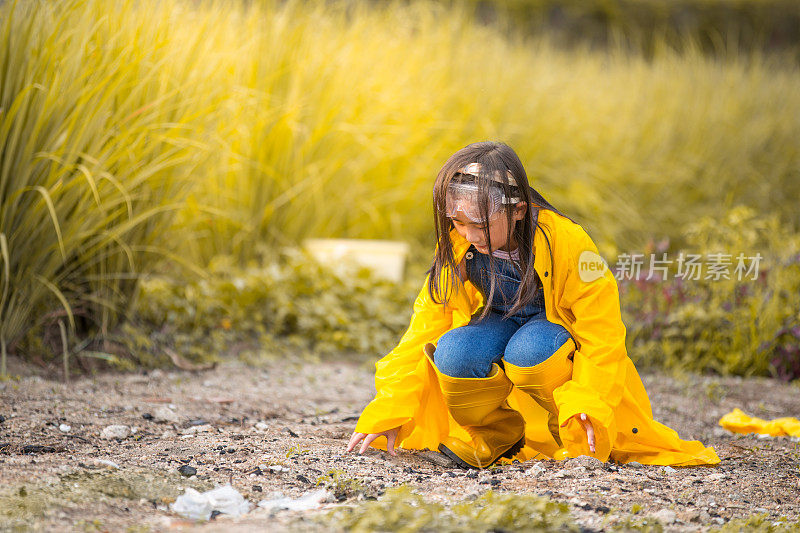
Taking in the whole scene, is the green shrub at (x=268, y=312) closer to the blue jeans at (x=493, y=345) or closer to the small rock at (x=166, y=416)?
the small rock at (x=166, y=416)

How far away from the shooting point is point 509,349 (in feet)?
6.75

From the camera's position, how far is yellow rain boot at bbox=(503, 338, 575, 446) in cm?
200

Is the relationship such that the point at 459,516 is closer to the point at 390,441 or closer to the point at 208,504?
the point at 208,504

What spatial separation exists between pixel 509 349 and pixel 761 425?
3.92 feet

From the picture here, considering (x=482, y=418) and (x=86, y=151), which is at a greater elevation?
(x=86, y=151)

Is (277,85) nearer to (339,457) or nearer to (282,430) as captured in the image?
(282,430)

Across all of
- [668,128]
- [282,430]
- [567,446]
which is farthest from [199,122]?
[668,128]

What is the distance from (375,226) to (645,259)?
163 centimetres

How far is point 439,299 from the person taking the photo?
2188mm

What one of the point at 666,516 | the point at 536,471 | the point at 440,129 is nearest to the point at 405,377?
the point at 536,471

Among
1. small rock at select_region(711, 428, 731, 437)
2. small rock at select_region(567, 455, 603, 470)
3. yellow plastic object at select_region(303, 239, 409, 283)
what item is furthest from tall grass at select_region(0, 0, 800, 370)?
small rock at select_region(567, 455, 603, 470)

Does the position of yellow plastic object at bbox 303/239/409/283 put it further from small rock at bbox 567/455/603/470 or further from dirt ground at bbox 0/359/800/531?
small rock at bbox 567/455/603/470

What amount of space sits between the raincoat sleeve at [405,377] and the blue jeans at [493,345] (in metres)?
0.08

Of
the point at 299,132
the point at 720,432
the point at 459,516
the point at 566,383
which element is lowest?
the point at 720,432
